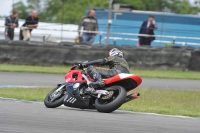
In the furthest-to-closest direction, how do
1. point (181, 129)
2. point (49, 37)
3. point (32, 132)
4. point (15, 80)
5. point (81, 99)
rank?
point (49, 37), point (15, 80), point (81, 99), point (181, 129), point (32, 132)

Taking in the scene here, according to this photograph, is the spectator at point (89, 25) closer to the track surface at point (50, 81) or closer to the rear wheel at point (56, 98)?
the track surface at point (50, 81)

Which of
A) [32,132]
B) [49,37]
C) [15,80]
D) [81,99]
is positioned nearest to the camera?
[32,132]

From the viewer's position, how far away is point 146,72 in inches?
766

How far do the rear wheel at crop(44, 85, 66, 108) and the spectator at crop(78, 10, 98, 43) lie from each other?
424 inches

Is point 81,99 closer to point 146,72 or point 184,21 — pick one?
point 146,72

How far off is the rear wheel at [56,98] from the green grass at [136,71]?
759cm

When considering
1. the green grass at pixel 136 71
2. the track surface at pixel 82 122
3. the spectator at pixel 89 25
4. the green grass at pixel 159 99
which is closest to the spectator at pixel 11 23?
the green grass at pixel 136 71

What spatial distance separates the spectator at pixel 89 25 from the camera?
21.0 metres

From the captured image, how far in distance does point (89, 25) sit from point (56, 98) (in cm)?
1109

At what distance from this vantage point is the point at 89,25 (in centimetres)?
2109

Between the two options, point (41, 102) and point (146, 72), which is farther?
point (146, 72)

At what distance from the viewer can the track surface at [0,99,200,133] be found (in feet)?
24.4

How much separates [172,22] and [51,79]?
1151 centimetres

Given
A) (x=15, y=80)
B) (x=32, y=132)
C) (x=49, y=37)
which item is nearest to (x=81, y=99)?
(x=32, y=132)
